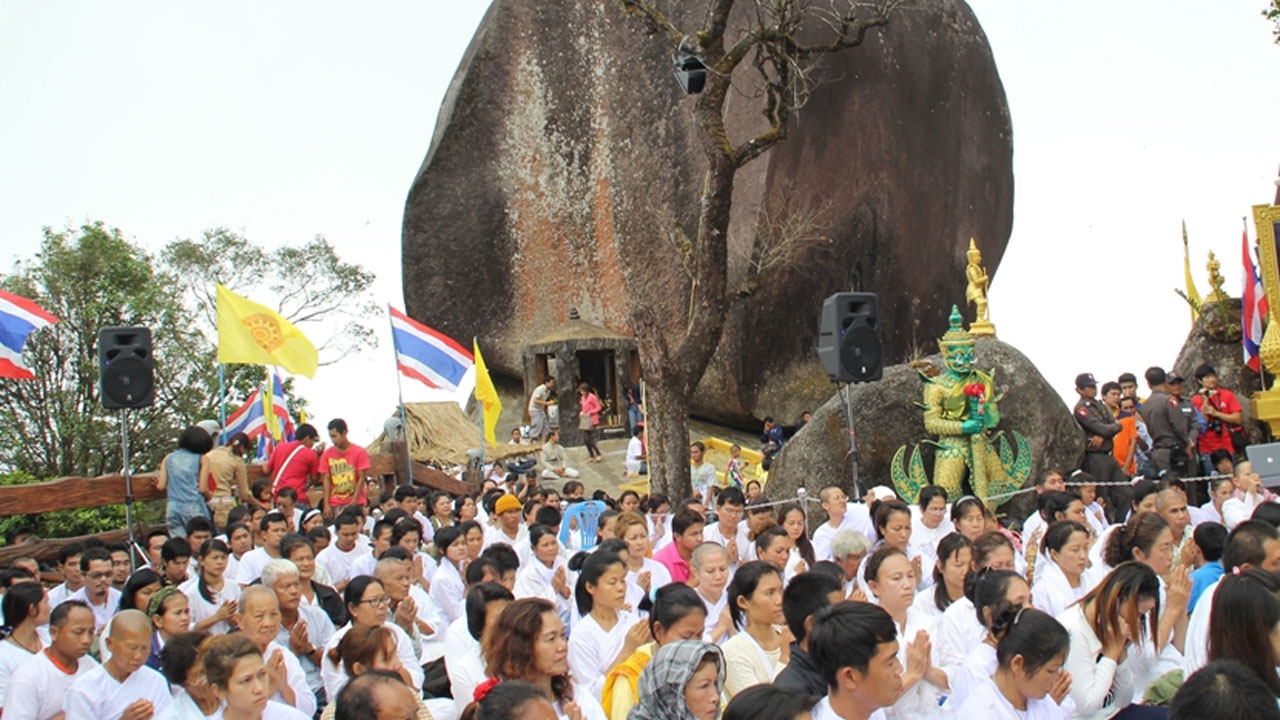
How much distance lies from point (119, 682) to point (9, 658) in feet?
3.04

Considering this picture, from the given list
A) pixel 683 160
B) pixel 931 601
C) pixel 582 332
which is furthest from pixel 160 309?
pixel 931 601

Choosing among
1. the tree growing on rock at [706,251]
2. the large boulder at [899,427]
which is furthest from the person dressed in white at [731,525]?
the tree growing on rock at [706,251]

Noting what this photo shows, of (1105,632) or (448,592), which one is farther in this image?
(448,592)

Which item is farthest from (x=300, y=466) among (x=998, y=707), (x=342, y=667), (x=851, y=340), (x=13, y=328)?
(x=998, y=707)

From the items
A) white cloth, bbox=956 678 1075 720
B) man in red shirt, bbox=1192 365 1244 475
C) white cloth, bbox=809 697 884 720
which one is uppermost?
man in red shirt, bbox=1192 365 1244 475

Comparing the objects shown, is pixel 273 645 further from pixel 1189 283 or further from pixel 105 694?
pixel 1189 283

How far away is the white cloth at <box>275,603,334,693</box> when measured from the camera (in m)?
7.08

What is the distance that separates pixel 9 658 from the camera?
21.8ft

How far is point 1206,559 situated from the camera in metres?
7.06

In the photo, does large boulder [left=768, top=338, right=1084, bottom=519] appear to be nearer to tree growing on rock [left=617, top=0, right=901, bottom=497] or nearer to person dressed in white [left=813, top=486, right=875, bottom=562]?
tree growing on rock [left=617, top=0, right=901, bottom=497]

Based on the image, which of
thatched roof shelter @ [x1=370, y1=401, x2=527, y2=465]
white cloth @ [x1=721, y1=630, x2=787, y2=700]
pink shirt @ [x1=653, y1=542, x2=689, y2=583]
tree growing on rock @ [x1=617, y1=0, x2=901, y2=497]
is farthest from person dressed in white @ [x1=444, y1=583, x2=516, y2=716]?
thatched roof shelter @ [x1=370, y1=401, x2=527, y2=465]

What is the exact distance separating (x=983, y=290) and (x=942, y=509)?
12.0 m

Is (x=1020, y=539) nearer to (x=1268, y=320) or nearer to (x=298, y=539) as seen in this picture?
(x=298, y=539)

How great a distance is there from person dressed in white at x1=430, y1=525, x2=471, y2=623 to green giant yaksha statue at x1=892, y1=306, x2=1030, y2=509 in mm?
6767
